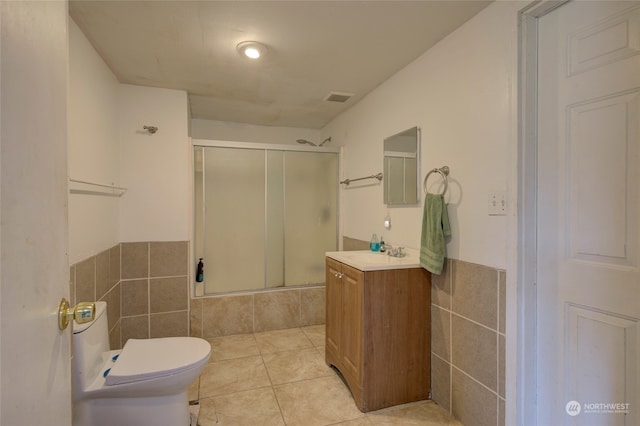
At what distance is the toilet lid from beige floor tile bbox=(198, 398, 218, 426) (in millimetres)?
420

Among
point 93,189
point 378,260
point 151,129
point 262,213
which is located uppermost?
point 151,129

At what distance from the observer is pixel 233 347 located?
2.69 m

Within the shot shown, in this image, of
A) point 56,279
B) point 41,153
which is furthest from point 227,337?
point 41,153

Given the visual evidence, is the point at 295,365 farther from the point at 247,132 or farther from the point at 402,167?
the point at 247,132

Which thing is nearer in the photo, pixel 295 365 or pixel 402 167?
pixel 402 167

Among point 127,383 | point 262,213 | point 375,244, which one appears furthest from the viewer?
point 262,213

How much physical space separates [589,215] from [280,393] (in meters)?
1.93

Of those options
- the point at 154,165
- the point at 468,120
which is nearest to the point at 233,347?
the point at 154,165

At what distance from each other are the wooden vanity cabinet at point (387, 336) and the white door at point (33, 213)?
4.63ft

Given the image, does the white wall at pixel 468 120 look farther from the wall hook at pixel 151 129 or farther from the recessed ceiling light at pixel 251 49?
the wall hook at pixel 151 129

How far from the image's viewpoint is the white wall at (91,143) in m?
1.70

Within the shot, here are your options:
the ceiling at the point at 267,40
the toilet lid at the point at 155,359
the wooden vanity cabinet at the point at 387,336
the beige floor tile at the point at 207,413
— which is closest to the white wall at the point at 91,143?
the ceiling at the point at 267,40

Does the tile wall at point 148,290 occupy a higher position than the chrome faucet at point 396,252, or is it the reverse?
the chrome faucet at point 396,252

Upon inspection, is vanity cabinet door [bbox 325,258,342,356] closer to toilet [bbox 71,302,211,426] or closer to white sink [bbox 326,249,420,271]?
white sink [bbox 326,249,420,271]
